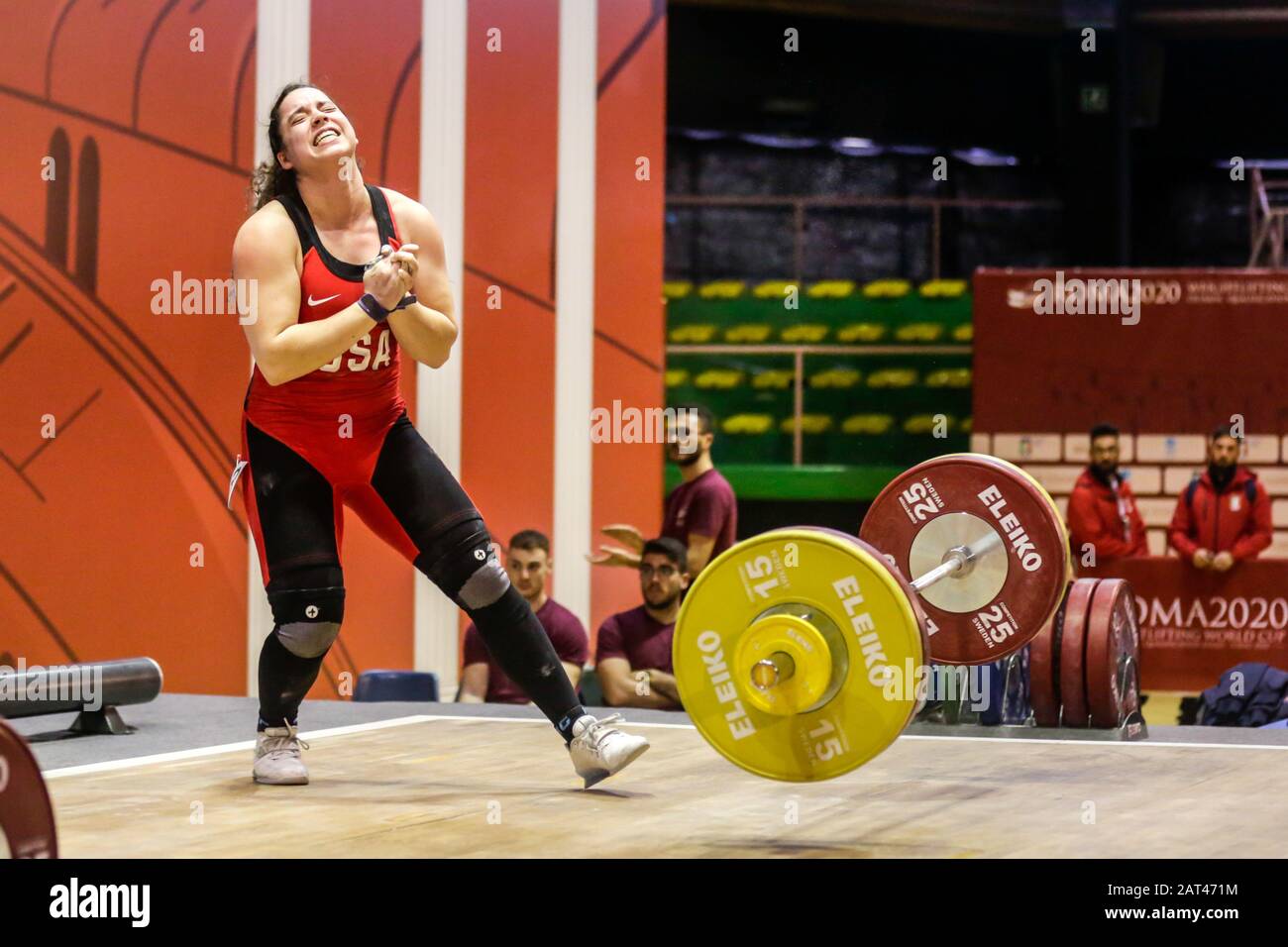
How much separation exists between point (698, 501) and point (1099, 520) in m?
3.34

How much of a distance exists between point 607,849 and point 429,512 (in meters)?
0.90

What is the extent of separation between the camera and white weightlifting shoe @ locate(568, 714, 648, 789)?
314cm

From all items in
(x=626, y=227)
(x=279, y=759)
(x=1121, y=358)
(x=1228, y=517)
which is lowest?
(x=279, y=759)

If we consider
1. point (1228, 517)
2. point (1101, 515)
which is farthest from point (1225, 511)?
point (1101, 515)

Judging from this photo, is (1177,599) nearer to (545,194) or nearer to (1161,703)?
(1161,703)

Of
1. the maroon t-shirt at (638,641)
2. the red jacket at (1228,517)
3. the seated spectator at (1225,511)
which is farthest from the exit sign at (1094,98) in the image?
the maroon t-shirt at (638,641)

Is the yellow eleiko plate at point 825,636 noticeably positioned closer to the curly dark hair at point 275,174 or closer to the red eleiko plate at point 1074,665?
the curly dark hair at point 275,174

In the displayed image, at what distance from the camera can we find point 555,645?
17.1 ft

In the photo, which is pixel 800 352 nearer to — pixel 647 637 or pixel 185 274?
pixel 185 274

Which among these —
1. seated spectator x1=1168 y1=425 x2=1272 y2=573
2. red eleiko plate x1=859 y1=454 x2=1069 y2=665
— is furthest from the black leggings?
seated spectator x1=1168 y1=425 x2=1272 y2=573

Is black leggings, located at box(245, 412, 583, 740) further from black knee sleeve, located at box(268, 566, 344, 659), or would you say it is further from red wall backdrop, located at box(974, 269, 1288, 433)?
red wall backdrop, located at box(974, 269, 1288, 433)

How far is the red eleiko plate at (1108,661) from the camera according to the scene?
416 cm

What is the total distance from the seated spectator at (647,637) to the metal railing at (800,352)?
17.5 feet

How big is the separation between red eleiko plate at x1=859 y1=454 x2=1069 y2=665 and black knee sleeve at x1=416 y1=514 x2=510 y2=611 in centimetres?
94
